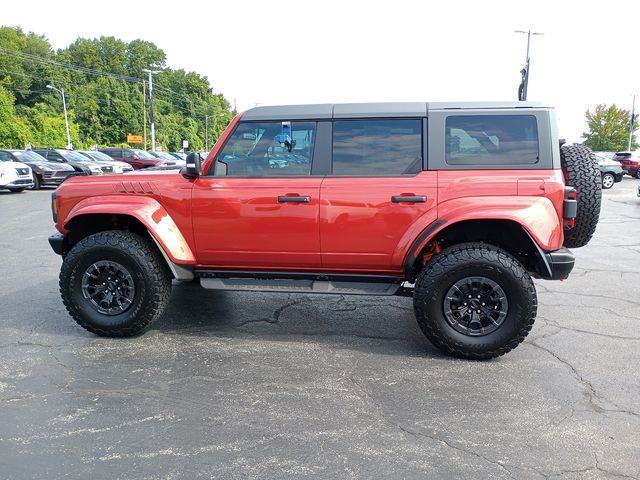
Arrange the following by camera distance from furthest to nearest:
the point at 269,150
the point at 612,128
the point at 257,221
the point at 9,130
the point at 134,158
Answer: the point at 612,128 → the point at 9,130 → the point at 134,158 → the point at 269,150 → the point at 257,221

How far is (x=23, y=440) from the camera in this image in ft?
9.84

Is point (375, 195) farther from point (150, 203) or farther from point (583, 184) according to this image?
point (150, 203)

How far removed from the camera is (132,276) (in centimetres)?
461

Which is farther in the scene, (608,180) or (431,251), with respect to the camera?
(608,180)

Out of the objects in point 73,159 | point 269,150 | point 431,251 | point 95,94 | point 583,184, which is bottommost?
point 431,251

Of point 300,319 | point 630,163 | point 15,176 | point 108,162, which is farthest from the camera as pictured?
point 630,163

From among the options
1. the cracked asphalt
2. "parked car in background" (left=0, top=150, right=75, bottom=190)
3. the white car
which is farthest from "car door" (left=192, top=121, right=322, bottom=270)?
"parked car in background" (left=0, top=150, right=75, bottom=190)

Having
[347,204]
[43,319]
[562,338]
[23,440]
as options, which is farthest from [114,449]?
[562,338]

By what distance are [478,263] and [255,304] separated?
254 centimetres

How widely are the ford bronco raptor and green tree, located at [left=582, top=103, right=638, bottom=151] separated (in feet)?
223

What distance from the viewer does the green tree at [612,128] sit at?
208ft

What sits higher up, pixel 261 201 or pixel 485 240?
pixel 261 201

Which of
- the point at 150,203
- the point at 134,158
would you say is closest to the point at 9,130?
the point at 134,158

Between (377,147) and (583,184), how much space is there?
171cm
